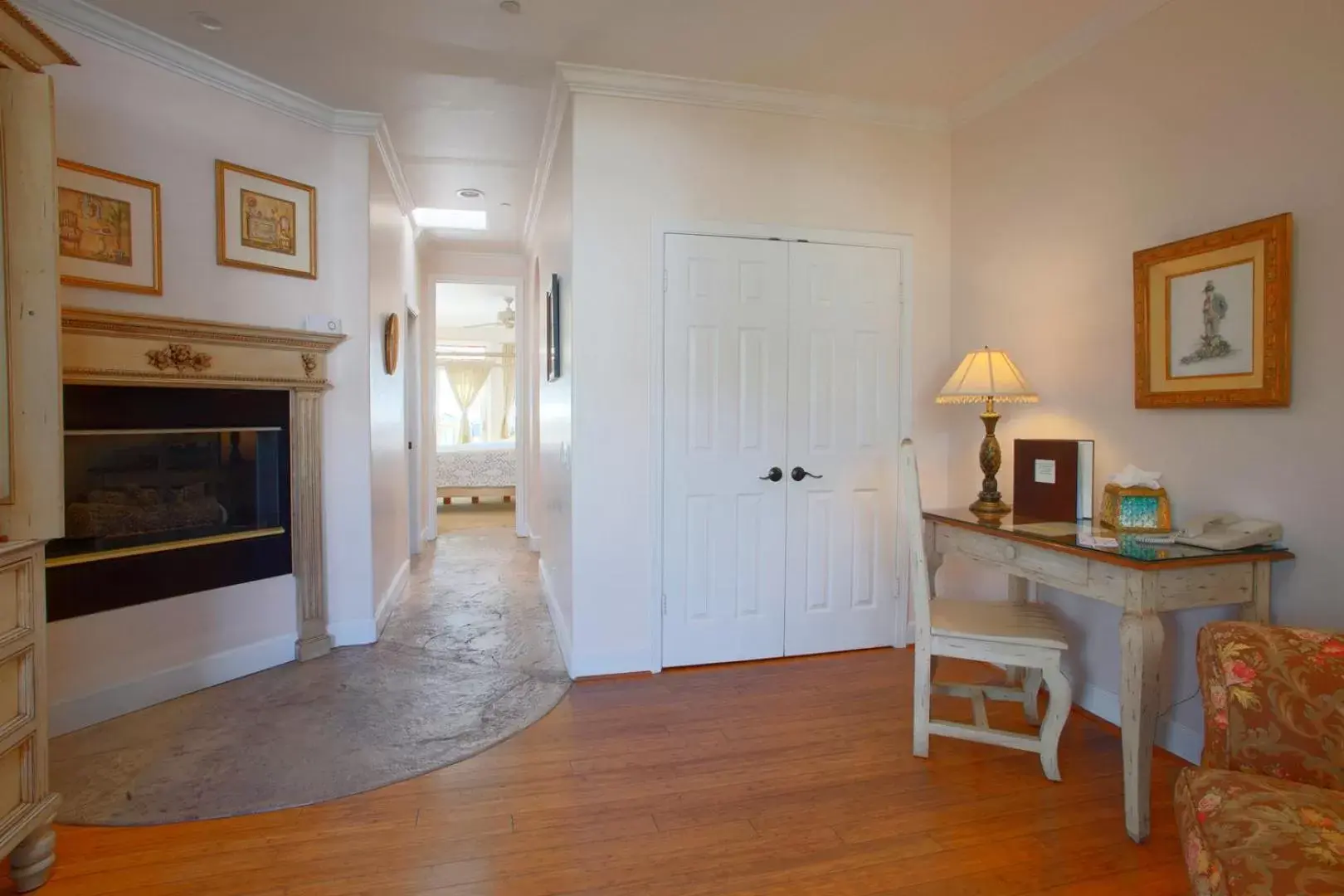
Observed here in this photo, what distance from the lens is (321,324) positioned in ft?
11.1

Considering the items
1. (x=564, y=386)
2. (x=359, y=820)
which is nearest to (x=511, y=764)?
(x=359, y=820)

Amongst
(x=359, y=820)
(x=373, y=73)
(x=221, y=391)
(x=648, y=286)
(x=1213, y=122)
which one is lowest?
(x=359, y=820)

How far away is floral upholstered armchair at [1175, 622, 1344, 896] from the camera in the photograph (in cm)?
115

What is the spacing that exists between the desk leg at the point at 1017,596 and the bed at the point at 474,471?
21.2 feet

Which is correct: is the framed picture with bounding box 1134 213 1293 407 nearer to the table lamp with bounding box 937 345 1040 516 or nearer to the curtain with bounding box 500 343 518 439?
the table lamp with bounding box 937 345 1040 516

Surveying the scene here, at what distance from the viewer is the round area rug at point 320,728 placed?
216 centimetres

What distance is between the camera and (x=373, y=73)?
306 cm

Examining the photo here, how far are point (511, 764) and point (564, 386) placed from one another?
5.73ft

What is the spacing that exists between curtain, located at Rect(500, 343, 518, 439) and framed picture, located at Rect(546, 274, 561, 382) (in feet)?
24.3

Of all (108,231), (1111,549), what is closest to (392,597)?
(108,231)

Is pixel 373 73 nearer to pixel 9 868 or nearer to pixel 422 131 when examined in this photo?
pixel 422 131

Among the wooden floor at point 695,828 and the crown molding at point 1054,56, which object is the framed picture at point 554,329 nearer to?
the wooden floor at point 695,828

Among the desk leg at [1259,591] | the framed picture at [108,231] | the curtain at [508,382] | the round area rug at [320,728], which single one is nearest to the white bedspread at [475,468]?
the curtain at [508,382]

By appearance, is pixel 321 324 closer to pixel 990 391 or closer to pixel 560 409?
pixel 560 409
